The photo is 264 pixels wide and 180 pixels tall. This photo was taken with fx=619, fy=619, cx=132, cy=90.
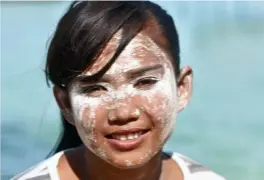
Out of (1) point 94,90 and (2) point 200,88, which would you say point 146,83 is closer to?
(1) point 94,90

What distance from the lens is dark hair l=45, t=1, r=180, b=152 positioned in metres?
1.14

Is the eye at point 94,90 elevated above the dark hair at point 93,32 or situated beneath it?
situated beneath

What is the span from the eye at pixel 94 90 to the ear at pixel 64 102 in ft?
0.25

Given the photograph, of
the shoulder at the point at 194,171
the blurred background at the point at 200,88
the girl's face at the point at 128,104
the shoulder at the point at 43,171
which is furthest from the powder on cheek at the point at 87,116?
the blurred background at the point at 200,88

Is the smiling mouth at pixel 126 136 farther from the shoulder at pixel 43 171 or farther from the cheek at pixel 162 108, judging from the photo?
the shoulder at pixel 43 171

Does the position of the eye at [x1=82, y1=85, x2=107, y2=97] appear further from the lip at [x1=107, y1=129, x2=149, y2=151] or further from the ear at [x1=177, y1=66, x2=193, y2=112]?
the ear at [x1=177, y1=66, x2=193, y2=112]

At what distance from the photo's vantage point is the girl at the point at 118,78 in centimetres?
113

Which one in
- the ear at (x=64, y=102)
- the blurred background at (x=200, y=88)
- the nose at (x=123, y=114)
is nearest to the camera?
the nose at (x=123, y=114)

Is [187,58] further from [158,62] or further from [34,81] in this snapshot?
[158,62]

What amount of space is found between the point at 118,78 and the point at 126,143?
0.12m

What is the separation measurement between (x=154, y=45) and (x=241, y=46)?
1.71m

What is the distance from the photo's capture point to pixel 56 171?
1.27m

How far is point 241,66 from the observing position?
270 centimetres

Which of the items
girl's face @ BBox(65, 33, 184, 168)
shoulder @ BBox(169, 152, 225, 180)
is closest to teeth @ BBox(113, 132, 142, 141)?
girl's face @ BBox(65, 33, 184, 168)
